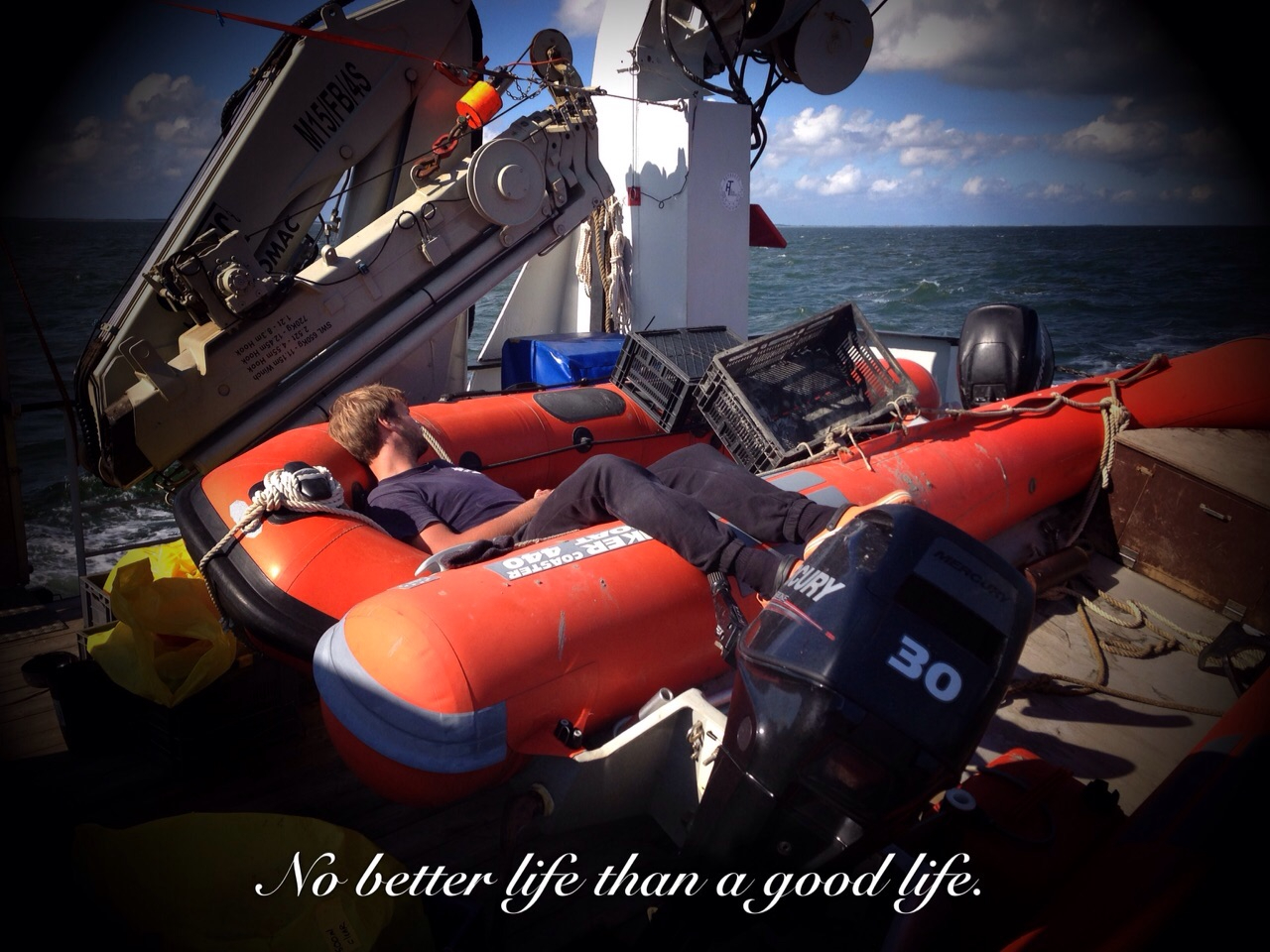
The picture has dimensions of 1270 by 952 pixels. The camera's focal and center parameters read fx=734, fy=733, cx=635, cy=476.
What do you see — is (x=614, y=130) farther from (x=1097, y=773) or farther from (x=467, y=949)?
(x=467, y=949)

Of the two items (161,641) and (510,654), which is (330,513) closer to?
(161,641)

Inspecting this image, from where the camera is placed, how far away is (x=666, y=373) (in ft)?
11.9

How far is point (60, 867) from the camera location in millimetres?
1479

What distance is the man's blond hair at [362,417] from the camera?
2.71m

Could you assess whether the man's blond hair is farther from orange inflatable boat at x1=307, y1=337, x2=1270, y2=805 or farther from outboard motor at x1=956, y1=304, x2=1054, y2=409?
outboard motor at x1=956, y1=304, x2=1054, y2=409

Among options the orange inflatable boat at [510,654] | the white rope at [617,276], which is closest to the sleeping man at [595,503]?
the orange inflatable boat at [510,654]

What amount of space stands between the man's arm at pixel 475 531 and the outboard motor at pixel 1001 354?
293 centimetres

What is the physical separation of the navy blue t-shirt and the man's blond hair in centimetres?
17

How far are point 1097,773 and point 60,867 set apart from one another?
265cm

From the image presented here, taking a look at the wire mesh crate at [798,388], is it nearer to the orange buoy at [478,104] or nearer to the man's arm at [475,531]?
the man's arm at [475,531]

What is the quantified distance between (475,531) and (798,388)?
1.81 metres

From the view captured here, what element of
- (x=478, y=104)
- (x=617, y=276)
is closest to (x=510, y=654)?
(x=478, y=104)

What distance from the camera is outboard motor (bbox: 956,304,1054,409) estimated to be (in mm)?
4152

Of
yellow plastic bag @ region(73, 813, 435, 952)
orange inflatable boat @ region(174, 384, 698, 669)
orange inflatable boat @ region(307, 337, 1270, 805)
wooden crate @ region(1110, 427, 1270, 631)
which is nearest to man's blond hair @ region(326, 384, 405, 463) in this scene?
orange inflatable boat @ region(174, 384, 698, 669)
